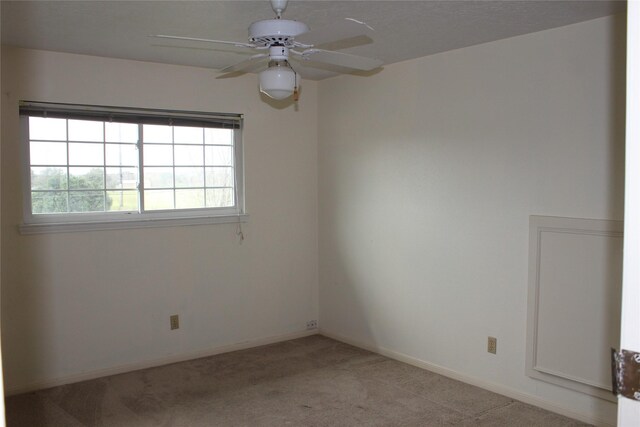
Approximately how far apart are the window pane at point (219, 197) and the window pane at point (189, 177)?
0.39 ft

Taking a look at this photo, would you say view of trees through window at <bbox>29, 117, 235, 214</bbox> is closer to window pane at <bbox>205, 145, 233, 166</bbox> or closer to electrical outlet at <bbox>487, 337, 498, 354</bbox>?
window pane at <bbox>205, 145, 233, 166</bbox>

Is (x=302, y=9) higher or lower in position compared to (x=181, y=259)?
higher

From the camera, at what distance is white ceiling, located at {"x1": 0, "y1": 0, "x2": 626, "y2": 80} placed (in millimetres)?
2746

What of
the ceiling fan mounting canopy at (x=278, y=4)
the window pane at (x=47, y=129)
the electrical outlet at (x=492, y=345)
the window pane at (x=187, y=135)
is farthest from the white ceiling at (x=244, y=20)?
the electrical outlet at (x=492, y=345)

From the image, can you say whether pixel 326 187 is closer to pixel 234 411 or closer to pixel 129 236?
pixel 129 236

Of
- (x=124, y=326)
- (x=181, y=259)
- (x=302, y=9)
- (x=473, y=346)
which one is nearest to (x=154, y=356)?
(x=124, y=326)

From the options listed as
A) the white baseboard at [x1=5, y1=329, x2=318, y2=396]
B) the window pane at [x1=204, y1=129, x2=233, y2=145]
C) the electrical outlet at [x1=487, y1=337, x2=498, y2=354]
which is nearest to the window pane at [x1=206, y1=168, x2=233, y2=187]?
the window pane at [x1=204, y1=129, x2=233, y2=145]

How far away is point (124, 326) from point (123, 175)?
3.78 ft

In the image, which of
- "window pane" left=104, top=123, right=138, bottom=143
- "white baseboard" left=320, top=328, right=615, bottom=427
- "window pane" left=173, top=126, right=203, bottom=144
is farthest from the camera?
"window pane" left=173, top=126, right=203, bottom=144

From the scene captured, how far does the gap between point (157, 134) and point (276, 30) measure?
2284 millimetres

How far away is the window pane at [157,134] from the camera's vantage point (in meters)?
4.22

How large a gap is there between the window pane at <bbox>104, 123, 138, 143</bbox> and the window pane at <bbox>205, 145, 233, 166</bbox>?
2.03ft

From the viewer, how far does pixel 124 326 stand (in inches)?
161

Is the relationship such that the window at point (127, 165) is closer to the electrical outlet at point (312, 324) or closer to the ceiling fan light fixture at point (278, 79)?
the electrical outlet at point (312, 324)
